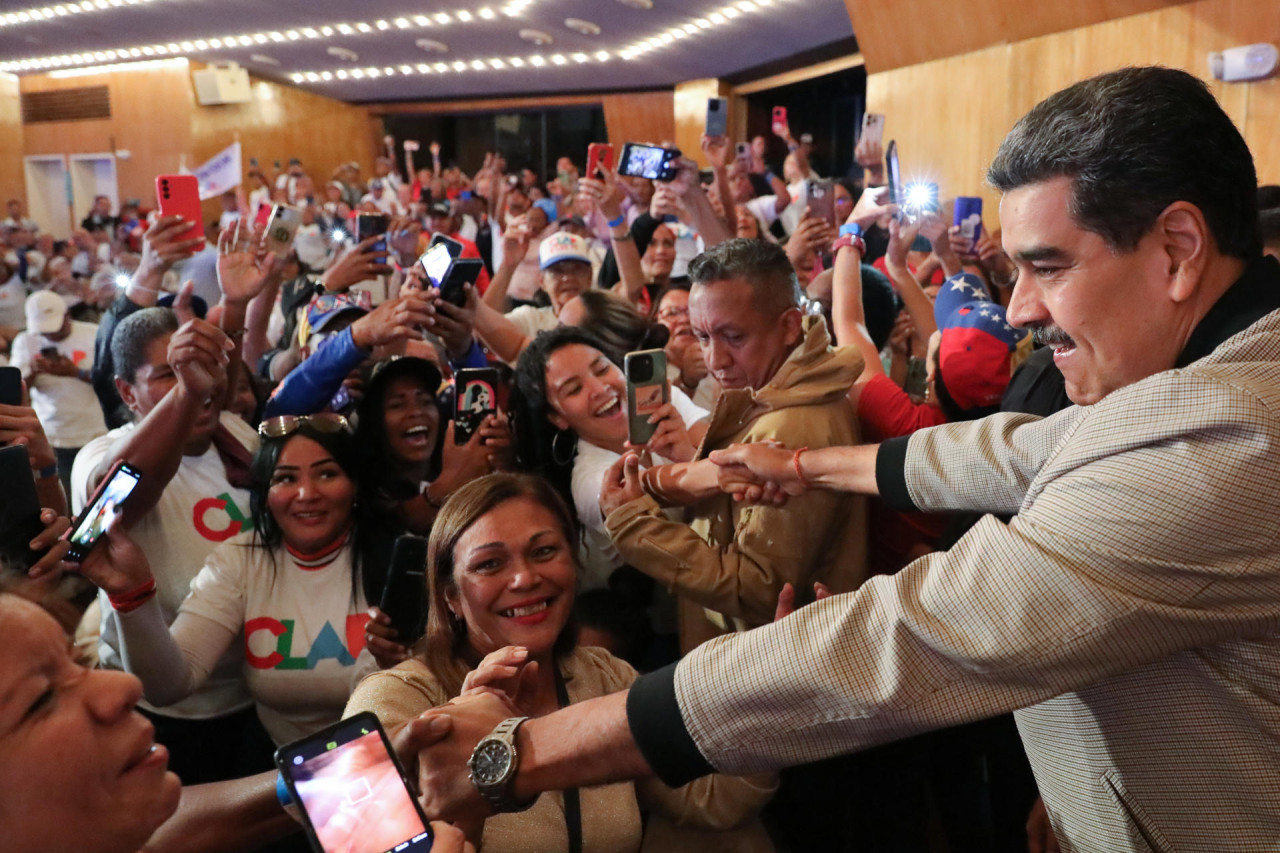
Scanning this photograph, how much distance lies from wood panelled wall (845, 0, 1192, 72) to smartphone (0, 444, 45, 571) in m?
5.87

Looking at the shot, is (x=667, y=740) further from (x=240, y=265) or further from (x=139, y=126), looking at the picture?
(x=139, y=126)

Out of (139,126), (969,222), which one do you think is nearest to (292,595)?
(969,222)

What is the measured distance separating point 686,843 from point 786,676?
2.82ft

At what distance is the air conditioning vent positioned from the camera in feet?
57.2

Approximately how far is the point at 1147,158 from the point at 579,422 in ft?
5.92

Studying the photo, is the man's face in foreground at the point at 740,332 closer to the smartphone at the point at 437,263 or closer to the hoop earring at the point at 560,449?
the hoop earring at the point at 560,449

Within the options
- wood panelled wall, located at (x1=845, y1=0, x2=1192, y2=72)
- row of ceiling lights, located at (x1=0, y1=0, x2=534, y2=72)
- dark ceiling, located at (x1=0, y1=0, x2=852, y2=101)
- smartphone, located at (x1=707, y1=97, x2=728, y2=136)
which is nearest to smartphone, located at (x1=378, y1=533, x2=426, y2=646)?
smartphone, located at (x1=707, y1=97, x2=728, y2=136)

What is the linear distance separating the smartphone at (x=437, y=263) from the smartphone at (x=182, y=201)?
0.83 metres

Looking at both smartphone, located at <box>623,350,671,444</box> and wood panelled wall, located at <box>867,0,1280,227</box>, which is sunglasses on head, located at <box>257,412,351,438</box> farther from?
wood panelled wall, located at <box>867,0,1280,227</box>

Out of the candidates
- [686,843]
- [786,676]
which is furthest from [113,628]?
[786,676]


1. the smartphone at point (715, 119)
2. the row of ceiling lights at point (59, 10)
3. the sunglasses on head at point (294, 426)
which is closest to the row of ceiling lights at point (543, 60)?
the row of ceiling lights at point (59, 10)

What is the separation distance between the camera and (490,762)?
1.17 m

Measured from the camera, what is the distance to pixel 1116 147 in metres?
1.12

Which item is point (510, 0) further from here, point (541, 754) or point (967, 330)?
point (541, 754)
